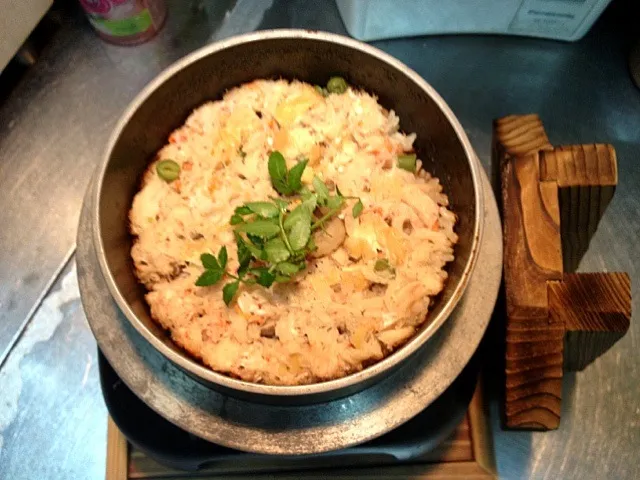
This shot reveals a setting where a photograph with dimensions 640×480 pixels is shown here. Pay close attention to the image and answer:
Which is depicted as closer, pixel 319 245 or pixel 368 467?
pixel 319 245

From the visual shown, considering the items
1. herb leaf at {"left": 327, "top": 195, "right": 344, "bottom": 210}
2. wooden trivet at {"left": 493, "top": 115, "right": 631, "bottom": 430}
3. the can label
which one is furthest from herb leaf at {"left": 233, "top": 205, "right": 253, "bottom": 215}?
the can label

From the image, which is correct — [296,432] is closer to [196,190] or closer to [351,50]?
[196,190]

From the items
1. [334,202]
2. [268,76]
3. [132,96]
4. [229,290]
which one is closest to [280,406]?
[229,290]

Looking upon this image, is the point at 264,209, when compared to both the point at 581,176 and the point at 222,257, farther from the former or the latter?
the point at 581,176

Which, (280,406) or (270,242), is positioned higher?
(270,242)

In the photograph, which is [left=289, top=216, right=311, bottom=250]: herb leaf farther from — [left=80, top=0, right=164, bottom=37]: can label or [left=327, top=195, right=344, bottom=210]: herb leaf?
[left=80, top=0, right=164, bottom=37]: can label

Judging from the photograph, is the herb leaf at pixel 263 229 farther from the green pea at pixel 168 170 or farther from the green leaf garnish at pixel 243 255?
the green pea at pixel 168 170

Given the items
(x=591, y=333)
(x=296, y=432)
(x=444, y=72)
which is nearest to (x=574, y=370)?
(x=591, y=333)

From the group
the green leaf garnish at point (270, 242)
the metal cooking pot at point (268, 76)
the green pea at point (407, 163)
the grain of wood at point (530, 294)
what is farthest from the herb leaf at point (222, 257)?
the grain of wood at point (530, 294)
